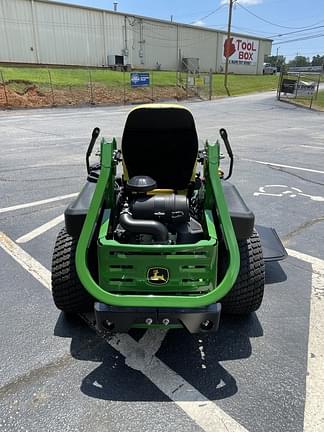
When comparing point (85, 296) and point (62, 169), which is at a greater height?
point (85, 296)

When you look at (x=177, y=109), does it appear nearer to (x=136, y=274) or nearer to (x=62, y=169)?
(x=136, y=274)

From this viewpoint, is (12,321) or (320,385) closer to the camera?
(320,385)

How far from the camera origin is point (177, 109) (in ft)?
9.50

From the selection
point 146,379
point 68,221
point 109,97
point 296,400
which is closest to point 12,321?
point 68,221

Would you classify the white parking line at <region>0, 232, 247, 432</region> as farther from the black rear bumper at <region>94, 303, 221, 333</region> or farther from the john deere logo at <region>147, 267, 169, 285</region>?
the john deere logo at <region>147, 267, 169, 285</region>

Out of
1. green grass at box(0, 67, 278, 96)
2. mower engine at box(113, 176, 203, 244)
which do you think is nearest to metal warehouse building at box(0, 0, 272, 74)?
green grass at box(0, 67, 278, 96)

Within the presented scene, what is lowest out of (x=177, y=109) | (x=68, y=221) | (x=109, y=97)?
(x=109, y=97)

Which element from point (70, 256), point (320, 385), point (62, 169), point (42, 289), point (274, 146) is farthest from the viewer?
point (274, 146)

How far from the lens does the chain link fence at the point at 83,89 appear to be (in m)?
24.2

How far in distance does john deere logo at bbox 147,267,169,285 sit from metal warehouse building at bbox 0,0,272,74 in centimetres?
4132

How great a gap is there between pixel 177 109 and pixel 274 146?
833cm

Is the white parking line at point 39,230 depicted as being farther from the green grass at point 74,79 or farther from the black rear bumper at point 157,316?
the green grass at point 74,79

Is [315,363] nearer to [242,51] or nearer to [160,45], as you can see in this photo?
[160,45]

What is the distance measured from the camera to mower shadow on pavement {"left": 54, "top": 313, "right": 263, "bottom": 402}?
85.2 inches
